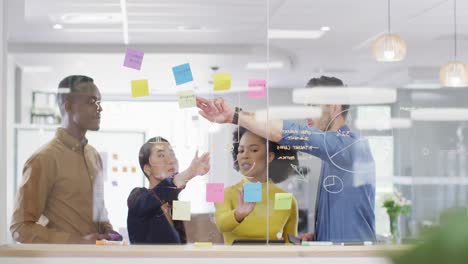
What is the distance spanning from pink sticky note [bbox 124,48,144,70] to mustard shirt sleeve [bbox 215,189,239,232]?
83 centimetres

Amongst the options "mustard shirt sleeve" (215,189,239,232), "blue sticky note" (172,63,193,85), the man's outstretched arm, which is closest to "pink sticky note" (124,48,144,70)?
"blue sticky note" (172,63,193,85)

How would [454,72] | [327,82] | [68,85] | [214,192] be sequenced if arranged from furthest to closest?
[454,72] → [327,82] → [214,192] → [68,85]

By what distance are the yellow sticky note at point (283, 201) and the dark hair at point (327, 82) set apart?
56cm

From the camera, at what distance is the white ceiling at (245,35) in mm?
3650

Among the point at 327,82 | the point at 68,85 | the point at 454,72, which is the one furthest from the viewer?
the point at 454,72

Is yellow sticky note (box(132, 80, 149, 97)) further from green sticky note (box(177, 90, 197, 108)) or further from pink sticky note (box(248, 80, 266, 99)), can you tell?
pink sticky note (box(248, 80, 266, 99))

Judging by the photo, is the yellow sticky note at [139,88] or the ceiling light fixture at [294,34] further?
the ceiling light fixture at [294,34]

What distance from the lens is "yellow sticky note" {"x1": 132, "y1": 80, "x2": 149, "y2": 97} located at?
11.9 feet

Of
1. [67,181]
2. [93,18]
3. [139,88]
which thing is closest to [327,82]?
[139,88]

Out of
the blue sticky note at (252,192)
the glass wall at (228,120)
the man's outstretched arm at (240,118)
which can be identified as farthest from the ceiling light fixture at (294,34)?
the blue sticky note at (252,192)

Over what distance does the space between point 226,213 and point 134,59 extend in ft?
3.17

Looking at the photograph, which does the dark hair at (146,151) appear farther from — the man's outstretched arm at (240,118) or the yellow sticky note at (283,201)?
the yellow sticky note at (283,201)

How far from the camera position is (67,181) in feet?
12.1

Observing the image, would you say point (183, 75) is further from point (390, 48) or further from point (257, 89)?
point (390, 48)
